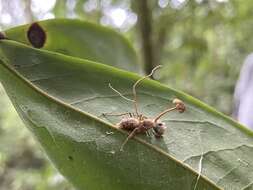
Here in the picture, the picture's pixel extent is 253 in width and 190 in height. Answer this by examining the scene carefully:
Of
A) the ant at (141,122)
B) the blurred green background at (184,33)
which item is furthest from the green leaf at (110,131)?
the blurred green background at (184,33)

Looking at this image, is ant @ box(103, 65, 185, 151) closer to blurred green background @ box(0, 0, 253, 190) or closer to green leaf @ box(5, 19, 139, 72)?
green leaf @ box(5, 19, 139, 72)

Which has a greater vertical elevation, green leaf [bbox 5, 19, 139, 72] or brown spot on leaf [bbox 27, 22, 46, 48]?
green leaf [bbox 5, 19, 139, 72]

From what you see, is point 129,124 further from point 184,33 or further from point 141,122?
point 184,33

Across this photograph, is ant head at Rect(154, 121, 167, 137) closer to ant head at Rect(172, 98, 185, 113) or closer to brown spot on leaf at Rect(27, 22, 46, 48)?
ant head at Rect(172, 98, 185, 113)

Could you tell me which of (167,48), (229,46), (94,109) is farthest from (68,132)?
(229,46)

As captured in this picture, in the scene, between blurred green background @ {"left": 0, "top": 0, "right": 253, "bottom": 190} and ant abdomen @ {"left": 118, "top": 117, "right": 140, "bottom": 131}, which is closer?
ant abdomen @ {"left": 118, "top": 117, "right": 140, "bottom": 131}

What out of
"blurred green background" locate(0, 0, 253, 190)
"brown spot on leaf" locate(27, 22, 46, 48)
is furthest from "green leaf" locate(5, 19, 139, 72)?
"blurred green background" locate(0, 0, 253, 190)

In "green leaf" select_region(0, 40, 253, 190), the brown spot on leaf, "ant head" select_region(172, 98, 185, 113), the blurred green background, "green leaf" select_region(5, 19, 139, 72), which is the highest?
the blurred green background
